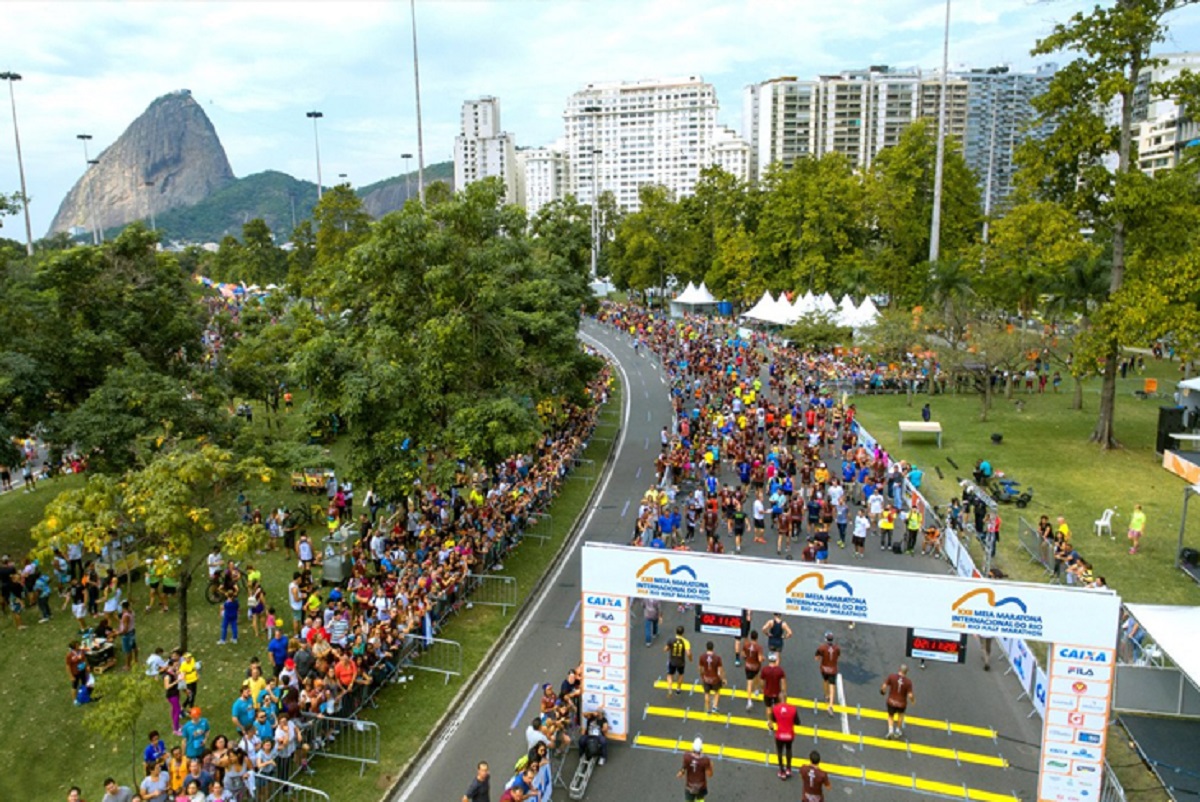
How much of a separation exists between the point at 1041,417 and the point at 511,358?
25.4 meters

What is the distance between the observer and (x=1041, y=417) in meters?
35.7

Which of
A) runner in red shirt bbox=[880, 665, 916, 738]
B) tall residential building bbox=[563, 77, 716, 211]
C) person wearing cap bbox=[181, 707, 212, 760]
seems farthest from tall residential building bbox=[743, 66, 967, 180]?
person wearing cap bbox=[181, 707, 212, 760]

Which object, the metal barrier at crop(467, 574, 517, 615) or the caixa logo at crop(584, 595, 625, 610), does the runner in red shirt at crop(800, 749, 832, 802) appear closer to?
the caixa logo at crop(584, 595, 625, 610)

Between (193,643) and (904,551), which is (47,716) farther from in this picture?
(904,551)

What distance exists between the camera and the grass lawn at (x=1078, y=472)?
1855 cm

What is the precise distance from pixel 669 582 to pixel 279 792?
249 inches

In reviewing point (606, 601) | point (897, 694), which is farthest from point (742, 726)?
point (606, 601)

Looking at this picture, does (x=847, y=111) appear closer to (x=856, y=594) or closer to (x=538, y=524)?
(x=538, y=524)

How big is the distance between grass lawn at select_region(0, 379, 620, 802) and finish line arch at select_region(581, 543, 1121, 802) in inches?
128

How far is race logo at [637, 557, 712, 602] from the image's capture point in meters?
12.5

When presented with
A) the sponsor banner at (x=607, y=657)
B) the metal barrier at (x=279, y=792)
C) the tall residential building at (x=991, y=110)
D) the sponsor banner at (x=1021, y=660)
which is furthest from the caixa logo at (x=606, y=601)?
the tall residential building at (x=991, y=110)

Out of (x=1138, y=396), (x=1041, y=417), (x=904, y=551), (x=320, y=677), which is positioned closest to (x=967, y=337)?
(x=1041, y=417)

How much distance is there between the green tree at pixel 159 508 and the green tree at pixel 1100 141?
1038 inches

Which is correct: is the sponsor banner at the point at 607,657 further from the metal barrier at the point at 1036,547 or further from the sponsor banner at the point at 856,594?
the metal barrier at the point at 1036,547
